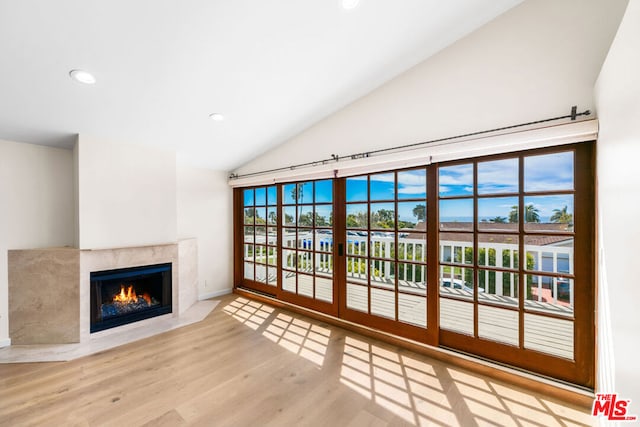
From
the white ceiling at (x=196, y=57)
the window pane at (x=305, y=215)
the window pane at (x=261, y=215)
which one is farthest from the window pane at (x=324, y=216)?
the white ceiling at (x=196, y=57)

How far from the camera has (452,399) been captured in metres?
1.99

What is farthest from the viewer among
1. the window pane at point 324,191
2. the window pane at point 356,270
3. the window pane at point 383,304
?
the window pane at point 324,191

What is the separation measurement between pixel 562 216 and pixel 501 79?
1245 millimetres

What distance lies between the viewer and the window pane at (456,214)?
2.50m

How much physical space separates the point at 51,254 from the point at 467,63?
15.6ft

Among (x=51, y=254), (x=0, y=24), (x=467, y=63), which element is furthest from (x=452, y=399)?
(x=51, y=254)

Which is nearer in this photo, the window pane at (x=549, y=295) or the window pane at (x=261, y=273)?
the window pane at (x=549, y=295)

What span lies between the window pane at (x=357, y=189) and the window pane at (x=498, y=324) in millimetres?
1717

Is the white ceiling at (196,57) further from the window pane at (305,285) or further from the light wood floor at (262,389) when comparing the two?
the light wood floor at (262,389)

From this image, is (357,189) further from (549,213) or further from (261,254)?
(261,254)

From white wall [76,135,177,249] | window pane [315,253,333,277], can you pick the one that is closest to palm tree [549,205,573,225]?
window pane [315,253,333,277]

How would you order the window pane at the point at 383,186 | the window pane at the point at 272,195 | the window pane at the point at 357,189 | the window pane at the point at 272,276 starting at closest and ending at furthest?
the window pane at the point at 383,186
the window pane at the point at 357,189
the window pane at the point at 272,195
the window pane at the point at 272,276

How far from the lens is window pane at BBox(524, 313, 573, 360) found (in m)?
2.29

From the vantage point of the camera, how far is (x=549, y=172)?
7.03 ft
